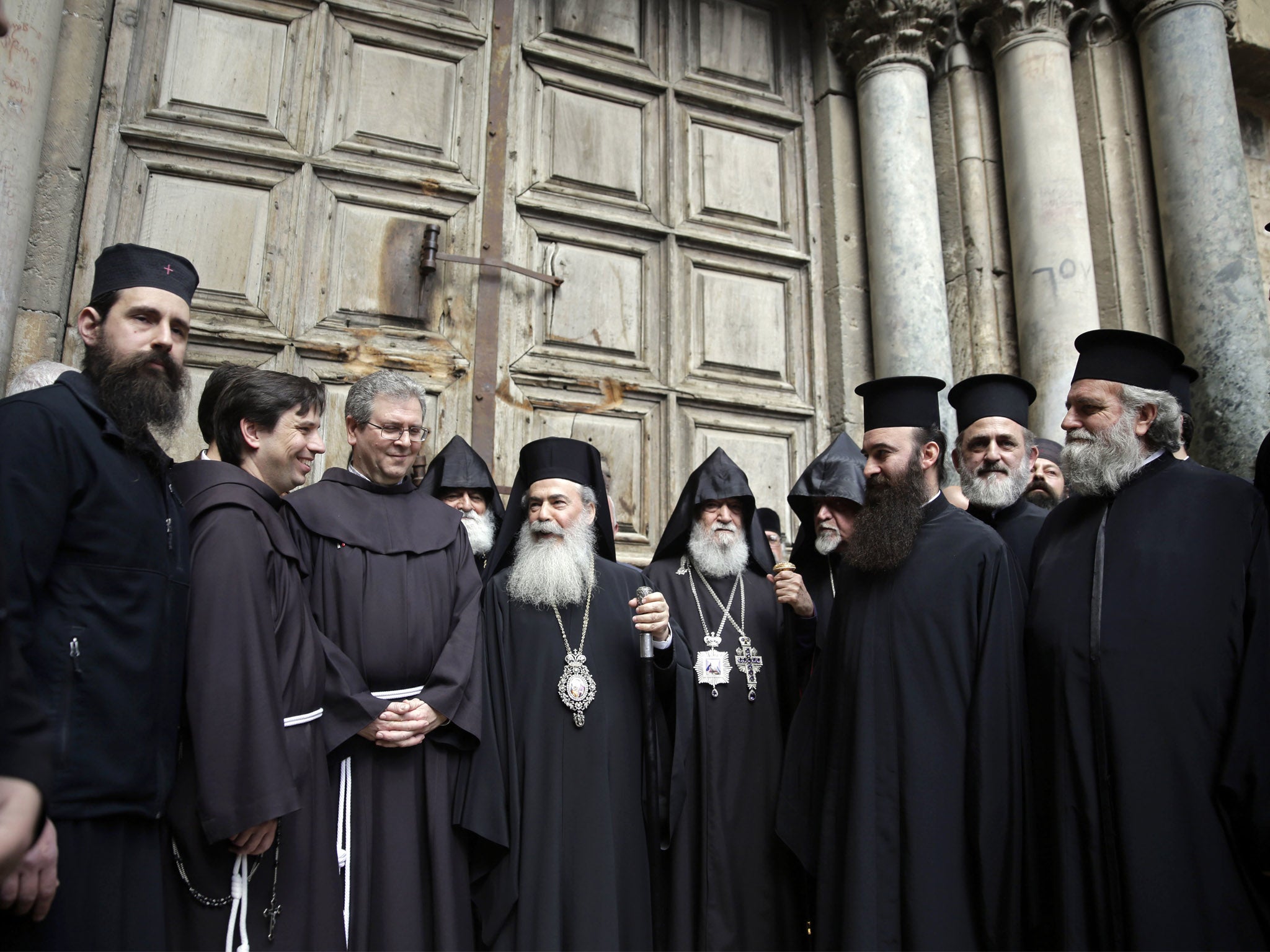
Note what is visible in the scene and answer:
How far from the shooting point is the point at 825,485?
4531 mm

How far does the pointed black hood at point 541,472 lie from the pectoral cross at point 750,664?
2.21 feet

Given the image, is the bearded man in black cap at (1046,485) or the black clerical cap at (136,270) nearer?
the black clerical cap at (136,270)

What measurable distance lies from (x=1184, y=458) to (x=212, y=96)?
4.83m

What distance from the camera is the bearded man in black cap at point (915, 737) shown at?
2.81 meters

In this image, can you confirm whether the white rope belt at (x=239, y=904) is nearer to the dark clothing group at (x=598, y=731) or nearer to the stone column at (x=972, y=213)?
the dark clothing group at (x=598, y=731)

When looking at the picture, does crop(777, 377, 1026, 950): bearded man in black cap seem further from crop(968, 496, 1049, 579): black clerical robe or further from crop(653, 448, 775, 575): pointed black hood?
crop(653, 448, 775, 575): pointed black hood

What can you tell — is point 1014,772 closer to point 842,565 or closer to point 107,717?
point 842,565

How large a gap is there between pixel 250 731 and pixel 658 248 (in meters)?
4.23

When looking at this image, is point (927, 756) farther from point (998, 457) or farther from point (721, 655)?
point (998, 457)

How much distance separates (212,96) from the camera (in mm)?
5023

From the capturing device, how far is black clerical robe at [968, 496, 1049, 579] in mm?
3891

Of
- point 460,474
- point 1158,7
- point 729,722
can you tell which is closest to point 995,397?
point 729,722

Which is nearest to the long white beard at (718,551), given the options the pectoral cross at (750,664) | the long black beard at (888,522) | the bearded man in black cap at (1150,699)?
the pectoral cross at (750,664)

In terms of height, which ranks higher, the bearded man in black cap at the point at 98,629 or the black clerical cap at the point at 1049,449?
the black clerical cap at the point at 1049,449
